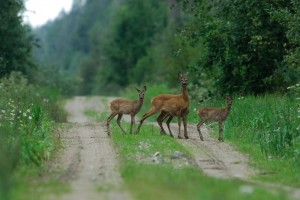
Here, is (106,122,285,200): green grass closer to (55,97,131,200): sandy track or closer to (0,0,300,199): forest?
(55,97,131,200): sandy track

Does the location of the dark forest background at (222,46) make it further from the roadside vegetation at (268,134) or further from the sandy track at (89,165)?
the sandy track at (89,165)

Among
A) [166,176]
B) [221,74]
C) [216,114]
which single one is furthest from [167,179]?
[221,74]

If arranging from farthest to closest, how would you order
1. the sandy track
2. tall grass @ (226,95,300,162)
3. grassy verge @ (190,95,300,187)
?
tall grass @ (226,95,300,162) < grassy verge @ (190,95,300,187) < the sandy track

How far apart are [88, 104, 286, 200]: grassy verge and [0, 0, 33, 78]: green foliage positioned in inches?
685

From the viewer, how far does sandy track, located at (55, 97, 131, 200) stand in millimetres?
11680

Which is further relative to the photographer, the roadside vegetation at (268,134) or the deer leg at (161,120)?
the deer leg at (161,120)

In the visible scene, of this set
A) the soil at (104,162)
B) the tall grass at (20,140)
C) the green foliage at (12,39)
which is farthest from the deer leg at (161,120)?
the green foliage at (12,39)

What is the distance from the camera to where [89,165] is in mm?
15148

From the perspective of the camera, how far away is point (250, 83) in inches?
1146

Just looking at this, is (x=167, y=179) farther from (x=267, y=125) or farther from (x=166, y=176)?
(x=267, y=125)

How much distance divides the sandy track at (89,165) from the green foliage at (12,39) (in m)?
13.2

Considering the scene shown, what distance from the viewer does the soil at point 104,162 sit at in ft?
39.4

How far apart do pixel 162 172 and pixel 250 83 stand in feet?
52.3

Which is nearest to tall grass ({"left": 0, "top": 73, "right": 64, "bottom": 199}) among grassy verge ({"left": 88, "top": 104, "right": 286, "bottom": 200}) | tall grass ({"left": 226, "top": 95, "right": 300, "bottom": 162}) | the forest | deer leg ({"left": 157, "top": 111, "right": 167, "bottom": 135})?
the forest
